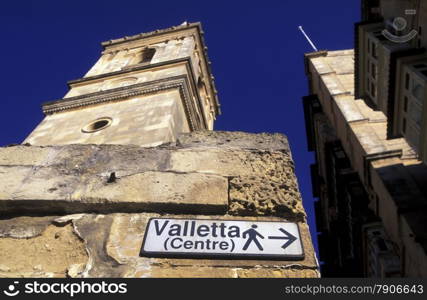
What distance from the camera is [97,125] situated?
8461 millimetres

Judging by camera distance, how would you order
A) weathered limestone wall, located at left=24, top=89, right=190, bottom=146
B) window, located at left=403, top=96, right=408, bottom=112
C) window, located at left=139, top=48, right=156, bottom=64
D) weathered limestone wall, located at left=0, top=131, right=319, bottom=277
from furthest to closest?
window, located at left=139, top=48, right=156, bottom=64 < window, located at left=403, top=96, right=408, bottom=112 < weathered limestone wall, located at left=24, top=89, right=190, bottom=146 < weathered limestone wall, located at left=0, top=131, right=319, bottom=277

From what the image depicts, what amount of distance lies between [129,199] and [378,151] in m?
11.7

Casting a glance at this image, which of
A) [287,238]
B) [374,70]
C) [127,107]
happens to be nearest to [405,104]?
[374,70]

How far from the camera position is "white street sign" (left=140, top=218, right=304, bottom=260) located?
2615mm

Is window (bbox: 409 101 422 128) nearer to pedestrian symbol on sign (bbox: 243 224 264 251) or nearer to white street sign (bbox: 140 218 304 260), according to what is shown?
white street sign (bbox: 140 218 304 260)

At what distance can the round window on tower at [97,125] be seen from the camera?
8102 mm

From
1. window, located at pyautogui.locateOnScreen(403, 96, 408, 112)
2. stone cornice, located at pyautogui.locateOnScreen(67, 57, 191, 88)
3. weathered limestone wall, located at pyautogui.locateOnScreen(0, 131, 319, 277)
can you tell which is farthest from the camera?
stone cornice, located at pyautogui.locateOnScreen(67, 57, 191, 88)

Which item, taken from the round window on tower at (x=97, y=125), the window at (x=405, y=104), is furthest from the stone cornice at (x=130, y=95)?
the window at (x=405, y=104)

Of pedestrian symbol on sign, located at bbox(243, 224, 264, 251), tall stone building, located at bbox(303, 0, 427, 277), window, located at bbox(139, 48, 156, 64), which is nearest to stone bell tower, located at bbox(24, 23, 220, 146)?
window, located at bbox(139, 48, 156, 64)

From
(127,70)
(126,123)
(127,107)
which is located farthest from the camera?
(127,70)

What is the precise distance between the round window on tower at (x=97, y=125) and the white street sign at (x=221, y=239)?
5663 mm

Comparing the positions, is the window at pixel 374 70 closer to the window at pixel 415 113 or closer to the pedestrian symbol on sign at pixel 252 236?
the window at pixel 415 113

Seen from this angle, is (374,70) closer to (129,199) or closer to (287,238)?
(287,238)

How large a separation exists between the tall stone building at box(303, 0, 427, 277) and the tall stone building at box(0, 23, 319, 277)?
5.19 metres
